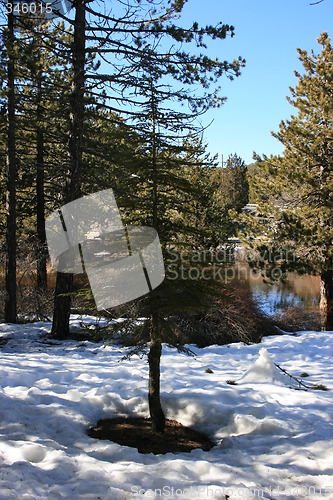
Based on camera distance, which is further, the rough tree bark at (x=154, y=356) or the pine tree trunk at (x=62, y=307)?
the pine tree trunk at (x=62, y=307)

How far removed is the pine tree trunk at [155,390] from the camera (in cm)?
496

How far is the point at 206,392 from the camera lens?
5.83 metres

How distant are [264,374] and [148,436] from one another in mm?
2686

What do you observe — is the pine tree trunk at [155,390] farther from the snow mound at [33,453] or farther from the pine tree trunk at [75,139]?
the pine tree trunk at [75,139]

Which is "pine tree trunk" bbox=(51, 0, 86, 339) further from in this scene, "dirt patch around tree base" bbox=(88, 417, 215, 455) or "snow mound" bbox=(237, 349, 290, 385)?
"snow mound" bbox=(237, 349, 290, 385)

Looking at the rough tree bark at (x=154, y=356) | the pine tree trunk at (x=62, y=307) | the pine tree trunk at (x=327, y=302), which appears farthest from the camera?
the pine tree trunk at (x=327, y=302)

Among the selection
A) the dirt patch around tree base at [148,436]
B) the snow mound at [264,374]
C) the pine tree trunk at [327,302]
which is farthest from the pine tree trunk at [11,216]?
the pine tree trunk at [327,302]

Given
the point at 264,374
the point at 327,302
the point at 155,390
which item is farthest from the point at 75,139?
the point at 327,302

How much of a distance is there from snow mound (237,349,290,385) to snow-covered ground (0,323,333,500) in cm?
2

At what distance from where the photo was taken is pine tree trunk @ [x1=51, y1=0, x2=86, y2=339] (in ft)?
27.7

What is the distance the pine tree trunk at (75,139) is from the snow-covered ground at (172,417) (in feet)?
3.09

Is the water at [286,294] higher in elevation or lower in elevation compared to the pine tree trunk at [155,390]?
lower

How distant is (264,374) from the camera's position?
22.2 feet

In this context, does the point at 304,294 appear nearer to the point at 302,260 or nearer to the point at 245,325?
the point at 302,260
